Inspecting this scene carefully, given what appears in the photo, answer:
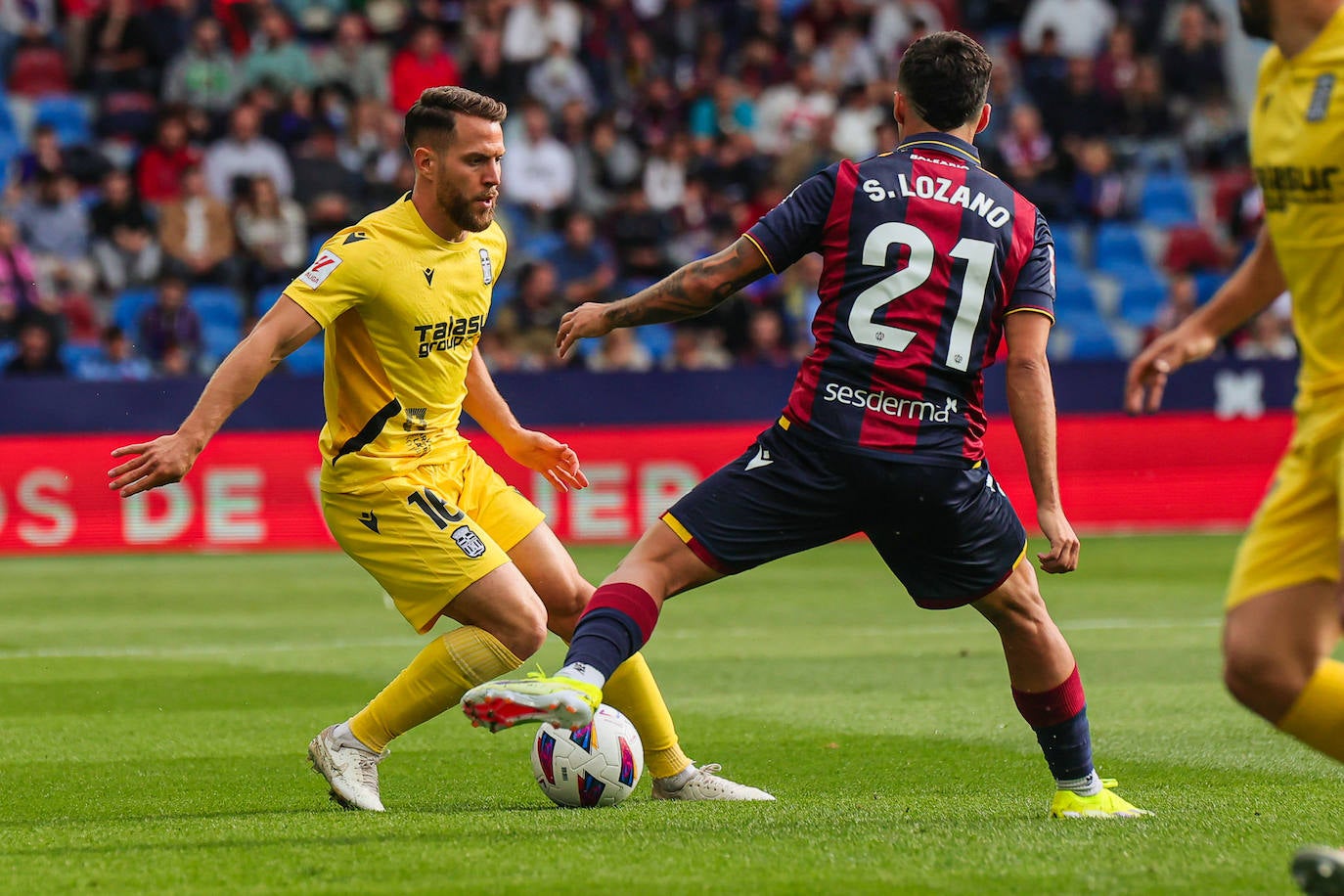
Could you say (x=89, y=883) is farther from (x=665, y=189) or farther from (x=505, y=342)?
(x=665, y=189)

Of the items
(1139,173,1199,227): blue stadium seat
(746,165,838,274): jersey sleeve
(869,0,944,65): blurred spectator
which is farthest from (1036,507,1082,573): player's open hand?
(869,0,944,65): blurred spectator

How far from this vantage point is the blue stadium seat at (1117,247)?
21484 millimetres

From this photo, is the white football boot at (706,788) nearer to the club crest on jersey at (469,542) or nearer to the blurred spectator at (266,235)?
the club crest on jersey at (469,542)

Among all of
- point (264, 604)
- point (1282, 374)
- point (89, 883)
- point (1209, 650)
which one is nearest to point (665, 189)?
point (1282, 374)

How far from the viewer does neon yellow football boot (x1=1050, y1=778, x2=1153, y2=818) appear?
5.63m

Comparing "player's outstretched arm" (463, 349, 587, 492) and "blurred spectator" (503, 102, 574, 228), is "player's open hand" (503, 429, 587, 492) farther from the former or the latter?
"blurred spectator" (503, 102, 574, 228)

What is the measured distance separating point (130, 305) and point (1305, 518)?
1591 centimetres

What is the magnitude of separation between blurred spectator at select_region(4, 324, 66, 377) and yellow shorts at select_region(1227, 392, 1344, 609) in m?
14.7

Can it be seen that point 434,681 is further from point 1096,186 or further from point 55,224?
point 1096,186

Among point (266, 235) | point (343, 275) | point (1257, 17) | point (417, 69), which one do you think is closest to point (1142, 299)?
point (417, 69)

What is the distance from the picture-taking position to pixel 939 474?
5301 mm

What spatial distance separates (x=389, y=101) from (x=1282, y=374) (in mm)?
10310

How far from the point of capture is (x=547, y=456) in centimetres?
671

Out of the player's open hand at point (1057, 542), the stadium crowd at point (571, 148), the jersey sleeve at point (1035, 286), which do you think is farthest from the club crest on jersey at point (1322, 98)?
the stadium crowd at point (571, 148)
